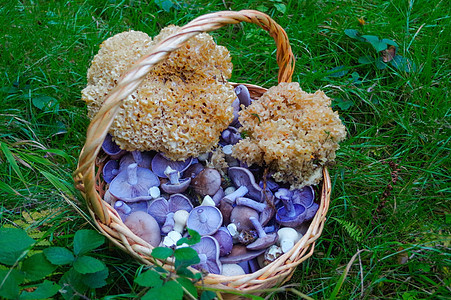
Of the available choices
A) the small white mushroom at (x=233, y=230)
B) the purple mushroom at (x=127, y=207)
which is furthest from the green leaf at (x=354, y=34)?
the purple mushroom at (x=127, y=207)

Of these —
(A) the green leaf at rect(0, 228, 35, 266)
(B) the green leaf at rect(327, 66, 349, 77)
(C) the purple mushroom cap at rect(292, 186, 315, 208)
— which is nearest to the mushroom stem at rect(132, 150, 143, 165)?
(A) the green leaf at rect(0, 228, 35, 266)

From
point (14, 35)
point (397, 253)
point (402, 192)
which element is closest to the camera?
point (397, 253)

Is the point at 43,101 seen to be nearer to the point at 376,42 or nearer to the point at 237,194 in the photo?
the point at 237,194

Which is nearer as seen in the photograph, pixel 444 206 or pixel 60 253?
pixel 60 253

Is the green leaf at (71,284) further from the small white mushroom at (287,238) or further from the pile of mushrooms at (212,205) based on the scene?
the small white mushroom at (287,238)

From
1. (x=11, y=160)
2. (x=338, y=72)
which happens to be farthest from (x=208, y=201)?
(x=338, y=72)

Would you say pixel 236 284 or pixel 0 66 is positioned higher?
pixel 0 66

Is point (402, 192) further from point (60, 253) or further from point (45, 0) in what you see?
point (45, 0)

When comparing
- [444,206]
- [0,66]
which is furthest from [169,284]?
[0,66]
